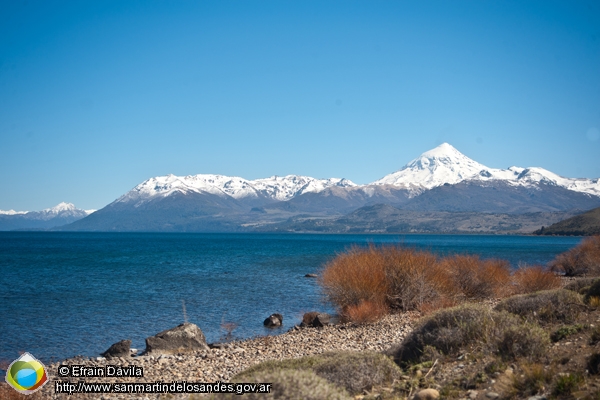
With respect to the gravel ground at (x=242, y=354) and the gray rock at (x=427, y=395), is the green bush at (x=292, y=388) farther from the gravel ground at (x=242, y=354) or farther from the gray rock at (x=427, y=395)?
the gravel ground at (x=242, y=354)

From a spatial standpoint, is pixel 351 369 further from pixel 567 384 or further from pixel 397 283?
pixel 397 283

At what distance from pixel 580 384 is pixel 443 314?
4060 mm

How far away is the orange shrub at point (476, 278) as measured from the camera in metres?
25.2

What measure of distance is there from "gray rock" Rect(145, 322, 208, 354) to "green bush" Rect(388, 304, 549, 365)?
837 centimetres

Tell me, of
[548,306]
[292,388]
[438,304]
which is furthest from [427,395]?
[438,304]

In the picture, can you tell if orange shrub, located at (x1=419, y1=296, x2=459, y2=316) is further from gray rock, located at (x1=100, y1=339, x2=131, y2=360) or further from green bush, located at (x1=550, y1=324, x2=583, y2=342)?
gray rock, located at (x1=100, y1=339, x2=131, y2=360)

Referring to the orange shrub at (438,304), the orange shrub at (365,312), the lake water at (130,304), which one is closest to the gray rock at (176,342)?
the lake water at (130,304)

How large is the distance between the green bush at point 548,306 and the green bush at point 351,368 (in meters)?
4.42

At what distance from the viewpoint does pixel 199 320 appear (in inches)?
992

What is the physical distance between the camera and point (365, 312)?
2027 cm

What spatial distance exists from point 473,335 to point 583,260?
32224mm

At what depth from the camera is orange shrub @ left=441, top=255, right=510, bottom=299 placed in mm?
25156

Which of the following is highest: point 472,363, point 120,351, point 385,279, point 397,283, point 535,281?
point 472,363

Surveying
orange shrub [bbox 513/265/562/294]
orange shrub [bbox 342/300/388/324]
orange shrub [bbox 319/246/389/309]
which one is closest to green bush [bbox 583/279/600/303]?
orange shrub [bbox 342/300/388/324]
